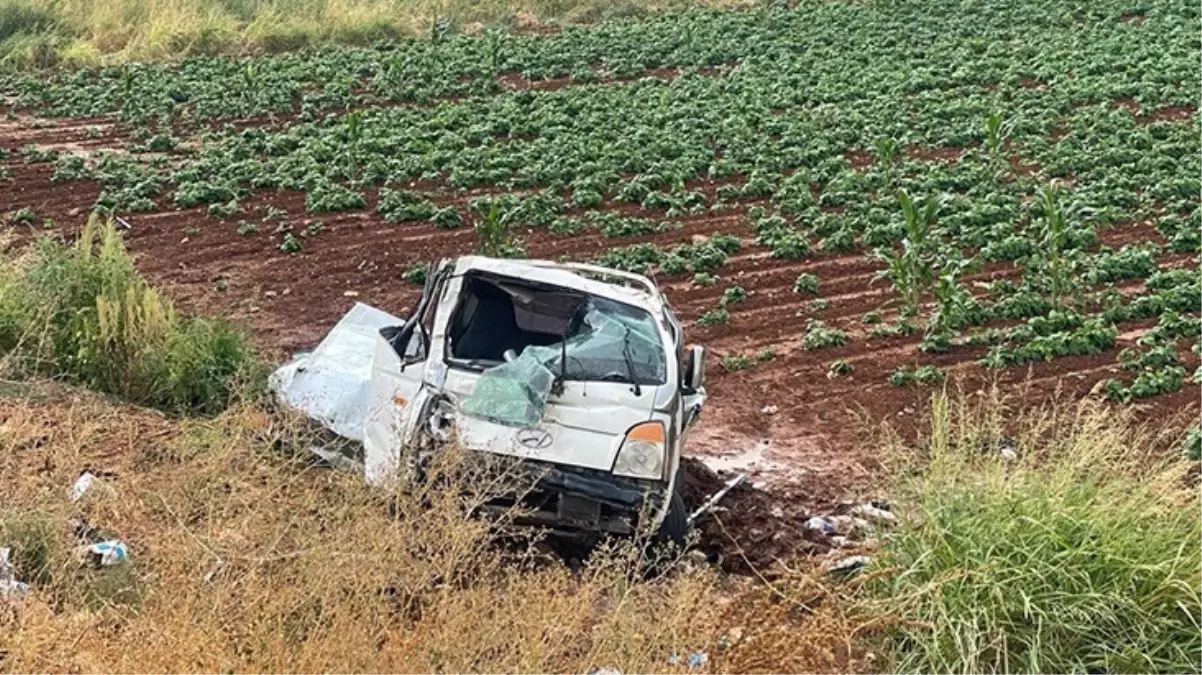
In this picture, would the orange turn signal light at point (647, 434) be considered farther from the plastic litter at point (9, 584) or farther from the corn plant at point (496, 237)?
the corn plant at point (496, 237)

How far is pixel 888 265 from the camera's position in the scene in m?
13.8

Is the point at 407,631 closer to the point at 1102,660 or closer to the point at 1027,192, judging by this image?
the point at 1102,660

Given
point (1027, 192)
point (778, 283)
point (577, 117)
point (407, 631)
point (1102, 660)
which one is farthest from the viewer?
point (577, 117)

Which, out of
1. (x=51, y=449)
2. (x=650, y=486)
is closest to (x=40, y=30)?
(x=51, y=449)

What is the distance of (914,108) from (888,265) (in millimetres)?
6982

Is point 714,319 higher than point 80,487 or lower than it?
lower

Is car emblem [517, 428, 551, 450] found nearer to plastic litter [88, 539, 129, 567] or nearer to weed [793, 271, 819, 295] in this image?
plastic litter [88, 539, 129, 567]

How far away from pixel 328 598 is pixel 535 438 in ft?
7.42

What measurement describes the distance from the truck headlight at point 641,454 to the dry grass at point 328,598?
0.57 m

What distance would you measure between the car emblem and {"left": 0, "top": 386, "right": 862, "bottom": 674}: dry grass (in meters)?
0.60

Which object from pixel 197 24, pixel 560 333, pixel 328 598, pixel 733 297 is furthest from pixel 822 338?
pixel 197 24

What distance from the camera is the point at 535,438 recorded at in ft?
24.9

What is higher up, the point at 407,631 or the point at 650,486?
the point at 407,631

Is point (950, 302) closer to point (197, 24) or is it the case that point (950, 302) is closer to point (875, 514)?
point (875, 514)
